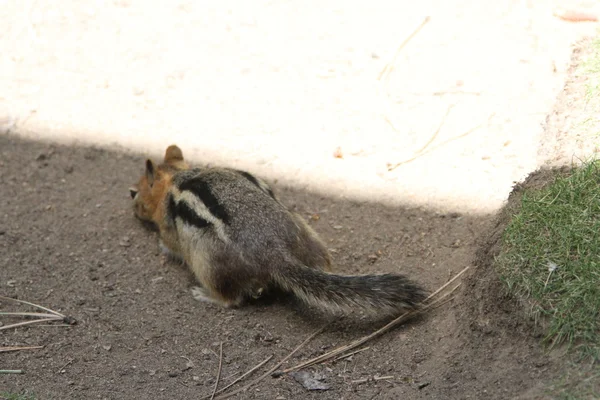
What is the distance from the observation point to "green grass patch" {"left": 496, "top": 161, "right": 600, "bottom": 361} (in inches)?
148

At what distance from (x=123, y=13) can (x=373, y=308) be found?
190 inches

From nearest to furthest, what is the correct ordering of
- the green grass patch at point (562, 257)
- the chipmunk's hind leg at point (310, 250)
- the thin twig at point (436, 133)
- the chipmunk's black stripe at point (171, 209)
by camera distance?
the green grass patch at point (562, 257) → the chipmunk's hind leg at point (310, 250) → the chipmunk's black stripe at point (171, 209) → the thin twig at point (436, 133)

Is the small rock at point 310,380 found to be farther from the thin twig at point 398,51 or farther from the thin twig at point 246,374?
the thin twig at point 398,51

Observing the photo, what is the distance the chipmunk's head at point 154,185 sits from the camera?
19.4ft

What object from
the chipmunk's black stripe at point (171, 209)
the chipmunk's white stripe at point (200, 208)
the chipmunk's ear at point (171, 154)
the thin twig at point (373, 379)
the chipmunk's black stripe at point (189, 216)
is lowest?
the thin twig at point (373, 379)

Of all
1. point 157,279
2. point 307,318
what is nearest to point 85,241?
point 157,279

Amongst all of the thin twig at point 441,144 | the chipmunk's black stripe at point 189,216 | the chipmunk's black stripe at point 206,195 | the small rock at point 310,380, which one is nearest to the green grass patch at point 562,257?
the small rock at point 310,380

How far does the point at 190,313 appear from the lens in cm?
516

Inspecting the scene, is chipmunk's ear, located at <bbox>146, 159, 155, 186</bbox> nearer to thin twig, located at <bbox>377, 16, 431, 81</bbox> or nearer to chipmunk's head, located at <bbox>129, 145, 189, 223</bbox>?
chipmunk's head, located at <bbox>129, 145, 189, 223</bbox>

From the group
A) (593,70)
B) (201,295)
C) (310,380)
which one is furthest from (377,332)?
(593,70)

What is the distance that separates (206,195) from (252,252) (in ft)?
2.00

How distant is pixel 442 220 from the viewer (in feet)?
18.6

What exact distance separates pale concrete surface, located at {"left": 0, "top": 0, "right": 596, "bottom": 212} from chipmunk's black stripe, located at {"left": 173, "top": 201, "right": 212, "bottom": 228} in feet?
3.56

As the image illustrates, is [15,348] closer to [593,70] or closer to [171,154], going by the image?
[171,154]
